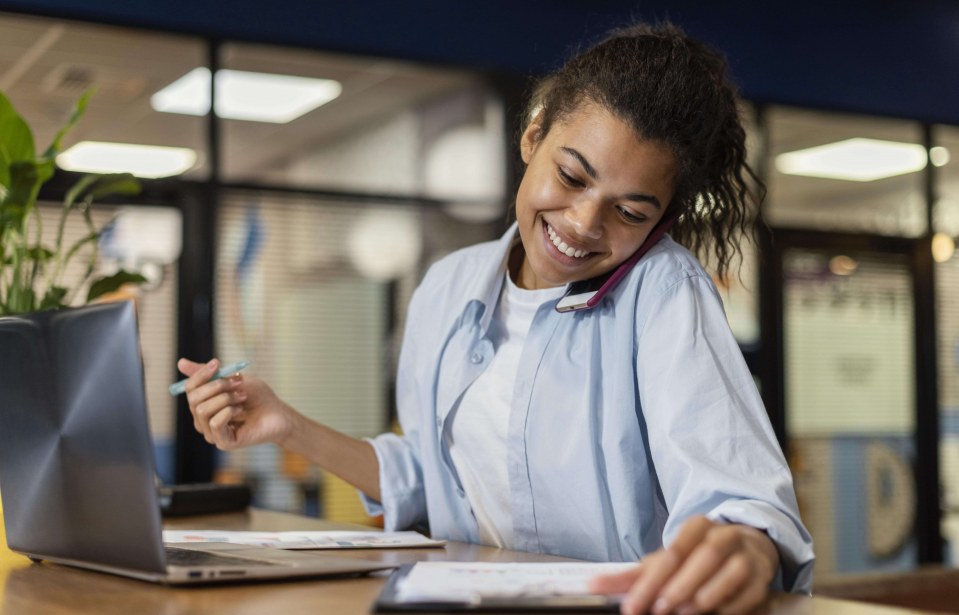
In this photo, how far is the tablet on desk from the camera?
2.91 ft

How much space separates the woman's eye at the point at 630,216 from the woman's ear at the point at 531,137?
265 millimetres

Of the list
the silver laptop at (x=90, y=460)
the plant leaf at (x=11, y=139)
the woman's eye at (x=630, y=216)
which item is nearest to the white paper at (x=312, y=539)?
the silver laptop at (x=90, y=460)

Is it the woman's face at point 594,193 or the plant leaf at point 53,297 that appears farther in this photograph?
the plant leaf at point 53,297

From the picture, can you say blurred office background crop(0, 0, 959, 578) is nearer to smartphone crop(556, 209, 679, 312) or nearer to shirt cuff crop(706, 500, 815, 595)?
smartphone crop(556, 209, 679, 312)

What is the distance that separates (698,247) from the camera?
1.82 meters

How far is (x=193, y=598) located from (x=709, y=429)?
1.88ft

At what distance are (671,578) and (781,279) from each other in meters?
4.46

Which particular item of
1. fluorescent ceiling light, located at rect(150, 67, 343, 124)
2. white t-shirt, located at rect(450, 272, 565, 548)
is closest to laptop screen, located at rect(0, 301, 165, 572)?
white t-shirt, located at rect(450, 272, 565, 548)

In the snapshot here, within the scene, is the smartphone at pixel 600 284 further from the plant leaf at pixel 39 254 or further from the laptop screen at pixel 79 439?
the plant leaf at pixel 39 254

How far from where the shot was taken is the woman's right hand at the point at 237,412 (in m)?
1.56

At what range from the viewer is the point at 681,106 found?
153 cm

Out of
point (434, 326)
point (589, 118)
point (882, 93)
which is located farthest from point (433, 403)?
point (882, 93)

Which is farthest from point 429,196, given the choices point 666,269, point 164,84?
point 666,269

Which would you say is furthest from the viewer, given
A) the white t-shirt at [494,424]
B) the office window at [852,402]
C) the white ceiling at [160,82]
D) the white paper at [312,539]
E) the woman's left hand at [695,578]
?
the office window at [852,402]
